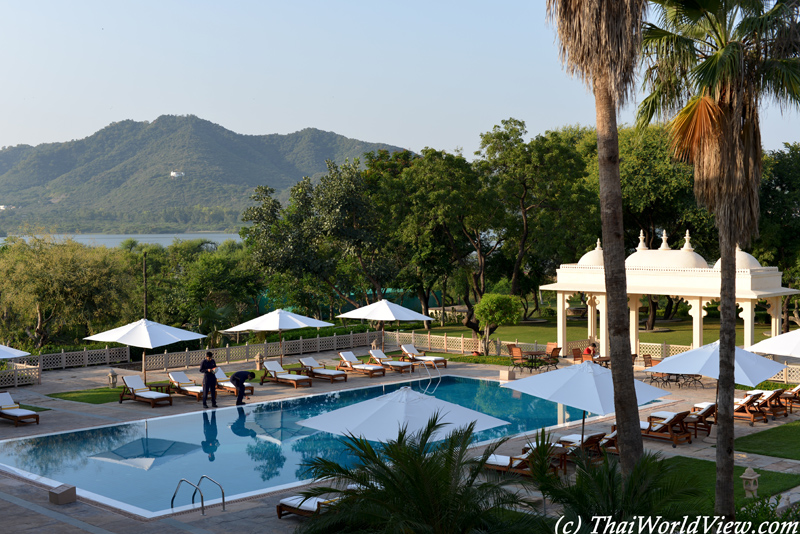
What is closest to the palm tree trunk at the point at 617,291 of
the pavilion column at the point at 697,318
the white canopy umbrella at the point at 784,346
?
the white canopy umbrella at the point at 784,346

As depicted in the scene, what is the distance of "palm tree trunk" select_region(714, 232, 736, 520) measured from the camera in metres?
9.72

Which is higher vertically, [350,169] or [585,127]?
[585,127]

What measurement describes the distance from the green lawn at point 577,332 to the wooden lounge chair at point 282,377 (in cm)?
913

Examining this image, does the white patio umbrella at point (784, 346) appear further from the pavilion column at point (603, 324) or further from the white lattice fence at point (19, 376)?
the white lattice fence at point (19, 376)

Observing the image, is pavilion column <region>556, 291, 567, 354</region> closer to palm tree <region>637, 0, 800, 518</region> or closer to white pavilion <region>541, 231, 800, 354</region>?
white pavilion <region>541, 231, 800, 354</region>

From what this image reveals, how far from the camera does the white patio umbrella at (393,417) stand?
10.3m

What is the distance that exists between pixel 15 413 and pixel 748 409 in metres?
17.8

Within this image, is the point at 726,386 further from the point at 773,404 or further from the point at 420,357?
the point at 420,357

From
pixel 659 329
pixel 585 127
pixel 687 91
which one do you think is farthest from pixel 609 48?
pixel 585 127

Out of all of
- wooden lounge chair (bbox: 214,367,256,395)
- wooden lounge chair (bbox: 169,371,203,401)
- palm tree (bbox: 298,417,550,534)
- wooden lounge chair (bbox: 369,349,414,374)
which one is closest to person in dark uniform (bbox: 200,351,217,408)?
wooden lounge chair (bbox: 169,371,203,401)

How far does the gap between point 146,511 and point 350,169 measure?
85.5ft

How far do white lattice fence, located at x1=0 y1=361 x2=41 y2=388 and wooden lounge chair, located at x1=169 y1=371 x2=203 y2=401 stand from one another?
4764 millimetres

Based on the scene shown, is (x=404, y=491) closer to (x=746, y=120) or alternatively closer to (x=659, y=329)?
(x=746, y=120)

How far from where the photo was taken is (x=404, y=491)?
24.4 ft
